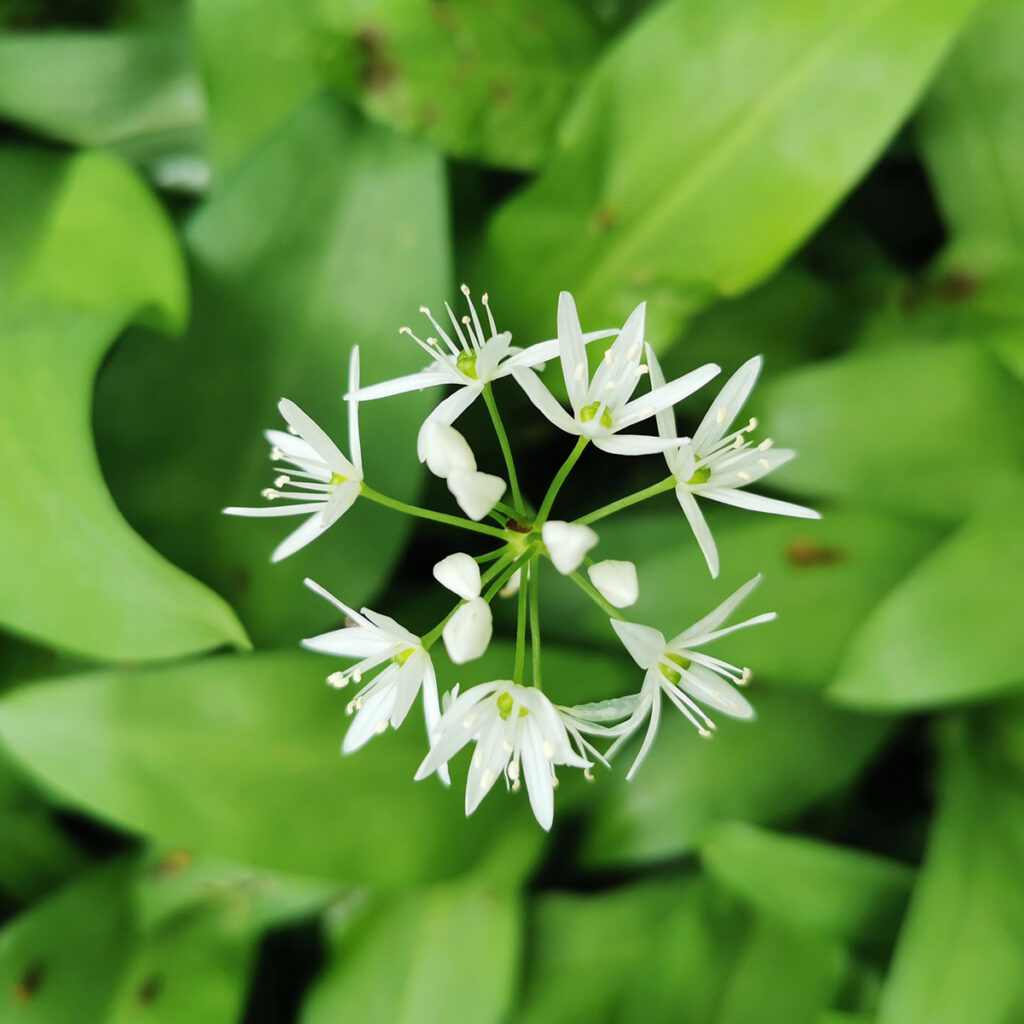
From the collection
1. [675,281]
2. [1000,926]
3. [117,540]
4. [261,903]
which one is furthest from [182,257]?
[1000,926]

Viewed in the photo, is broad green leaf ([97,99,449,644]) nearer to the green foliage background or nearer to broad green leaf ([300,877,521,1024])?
the green foliage background

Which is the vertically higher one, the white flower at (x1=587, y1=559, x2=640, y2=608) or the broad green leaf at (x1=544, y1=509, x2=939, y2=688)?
the white flower at (x1=587, y1=559, x2=640, y2=608)

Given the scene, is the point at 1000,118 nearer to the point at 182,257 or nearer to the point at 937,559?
the point at 937,559

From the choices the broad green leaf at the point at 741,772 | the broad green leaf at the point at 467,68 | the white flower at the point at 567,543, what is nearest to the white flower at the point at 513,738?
the white flower at the point at 567,543

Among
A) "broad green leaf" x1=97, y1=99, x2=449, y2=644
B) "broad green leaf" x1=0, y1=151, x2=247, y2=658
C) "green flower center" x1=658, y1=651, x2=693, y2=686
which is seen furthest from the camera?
"broad green leaf" x1=97, y1=99, x2=449, y2=644

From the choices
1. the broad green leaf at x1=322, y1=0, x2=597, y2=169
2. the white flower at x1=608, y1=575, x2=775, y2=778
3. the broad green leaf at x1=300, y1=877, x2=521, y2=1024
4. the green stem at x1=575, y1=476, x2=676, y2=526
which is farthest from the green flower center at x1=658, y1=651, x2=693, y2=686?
the broad green leaf at x1=322, y1=0, x2=597, y2=169

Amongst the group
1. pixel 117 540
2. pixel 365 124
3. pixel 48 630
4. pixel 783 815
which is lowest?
pixel 783 815

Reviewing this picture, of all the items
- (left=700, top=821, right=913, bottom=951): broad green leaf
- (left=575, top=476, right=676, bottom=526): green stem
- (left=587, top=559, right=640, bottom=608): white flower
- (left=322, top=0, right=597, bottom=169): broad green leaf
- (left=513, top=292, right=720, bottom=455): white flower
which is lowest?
(left=700, top=821, right=913, bottom=951): broad green leaf
